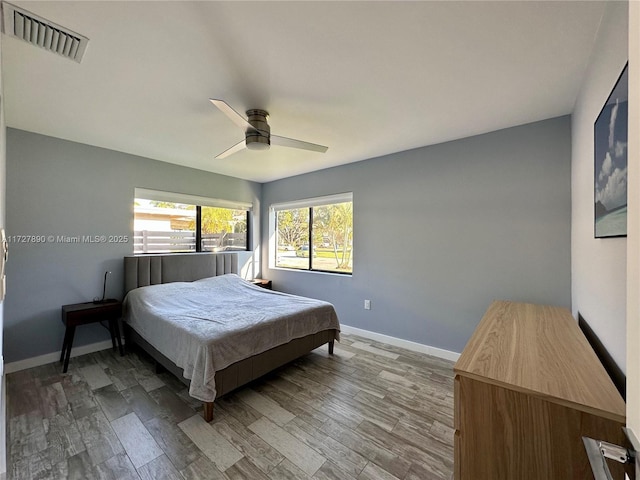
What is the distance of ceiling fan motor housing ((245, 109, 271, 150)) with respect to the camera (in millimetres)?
2129

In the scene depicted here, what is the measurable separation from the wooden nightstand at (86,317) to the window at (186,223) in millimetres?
836

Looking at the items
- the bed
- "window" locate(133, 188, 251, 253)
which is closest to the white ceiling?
"window" locate(133, 188, 251, 253)

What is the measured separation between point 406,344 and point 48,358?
3.95 meters

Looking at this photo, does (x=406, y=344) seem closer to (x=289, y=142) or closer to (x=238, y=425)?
(x=238, y=425)

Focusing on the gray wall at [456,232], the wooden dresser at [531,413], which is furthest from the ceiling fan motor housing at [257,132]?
the wooden dresser at [531,413]

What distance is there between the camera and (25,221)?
2.73m

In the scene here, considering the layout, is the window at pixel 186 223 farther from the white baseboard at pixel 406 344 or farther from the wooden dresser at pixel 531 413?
the wooden dresser at pixel 531 413

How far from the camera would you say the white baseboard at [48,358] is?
8.69 feet

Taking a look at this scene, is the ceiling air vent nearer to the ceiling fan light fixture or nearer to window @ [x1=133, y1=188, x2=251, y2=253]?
the ceiling fan light fixture

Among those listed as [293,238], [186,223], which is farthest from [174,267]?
[293,238]

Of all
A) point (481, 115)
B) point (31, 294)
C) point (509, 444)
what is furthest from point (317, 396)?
point (31, 294)

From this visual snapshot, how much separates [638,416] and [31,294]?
423 centimetres

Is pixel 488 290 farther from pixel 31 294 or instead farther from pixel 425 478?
pixel 31 294

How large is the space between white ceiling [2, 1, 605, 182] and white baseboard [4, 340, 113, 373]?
7.65 feet
